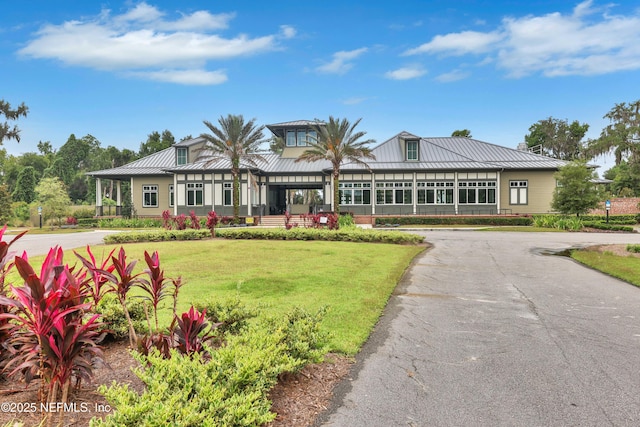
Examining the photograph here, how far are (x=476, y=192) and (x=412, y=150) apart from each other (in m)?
7.45

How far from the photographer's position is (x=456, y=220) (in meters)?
33.6

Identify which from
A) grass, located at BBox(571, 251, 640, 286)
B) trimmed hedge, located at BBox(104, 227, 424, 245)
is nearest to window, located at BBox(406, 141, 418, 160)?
trimmed hedge, located at BBox(104, 227, 424, 245)

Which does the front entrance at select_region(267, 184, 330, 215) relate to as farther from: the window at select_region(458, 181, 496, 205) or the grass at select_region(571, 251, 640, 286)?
the grass at select_region(571, 251, 640, 286)

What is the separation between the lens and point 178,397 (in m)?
2.60

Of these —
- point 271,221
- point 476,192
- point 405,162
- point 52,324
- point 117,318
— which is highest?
point 405,162

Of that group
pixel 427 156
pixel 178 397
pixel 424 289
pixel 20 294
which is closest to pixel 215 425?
pixel 178 397

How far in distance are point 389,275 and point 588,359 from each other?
5495 mm

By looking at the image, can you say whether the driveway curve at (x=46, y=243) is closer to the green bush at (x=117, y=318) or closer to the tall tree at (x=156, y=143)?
the green bush at (x=117, y=318)

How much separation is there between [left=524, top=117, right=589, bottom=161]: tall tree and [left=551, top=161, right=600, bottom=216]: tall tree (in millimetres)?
36253

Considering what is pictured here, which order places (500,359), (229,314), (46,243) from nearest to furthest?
(500,359), (229,314), (46,243)

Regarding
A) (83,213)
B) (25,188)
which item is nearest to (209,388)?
(83,213)

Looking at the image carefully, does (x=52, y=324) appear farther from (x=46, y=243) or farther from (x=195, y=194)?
(x=195, y=194)

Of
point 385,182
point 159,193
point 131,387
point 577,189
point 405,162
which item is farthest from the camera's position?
point 159,193

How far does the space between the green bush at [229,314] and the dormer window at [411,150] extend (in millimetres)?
37404
